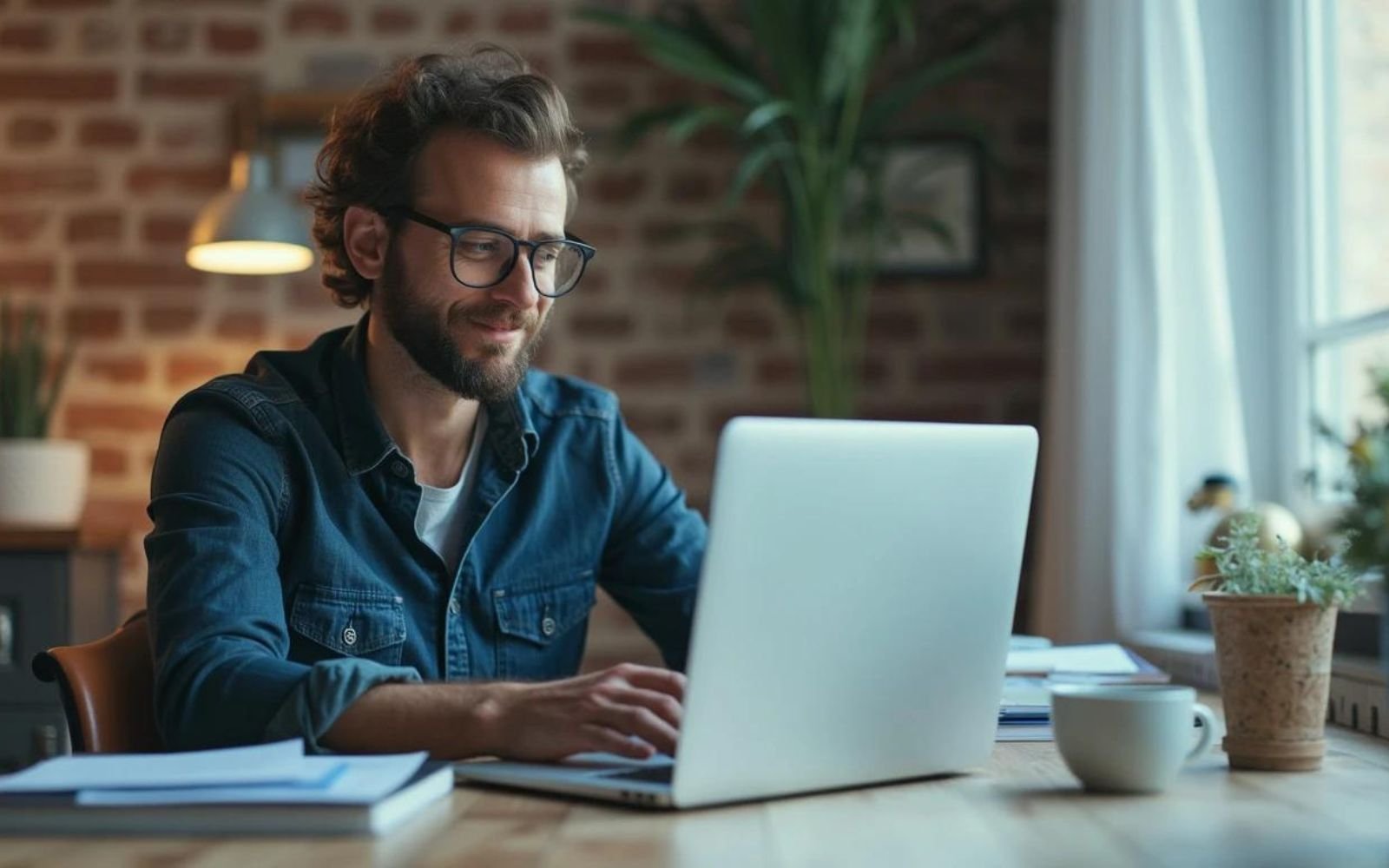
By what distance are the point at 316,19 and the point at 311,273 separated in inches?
24.2

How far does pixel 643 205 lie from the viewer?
152 inches

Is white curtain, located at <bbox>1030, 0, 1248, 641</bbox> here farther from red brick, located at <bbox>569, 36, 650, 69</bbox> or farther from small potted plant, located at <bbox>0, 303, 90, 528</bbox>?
small potted plant, located at <bbox>0, 303, 90, 528</bbox>

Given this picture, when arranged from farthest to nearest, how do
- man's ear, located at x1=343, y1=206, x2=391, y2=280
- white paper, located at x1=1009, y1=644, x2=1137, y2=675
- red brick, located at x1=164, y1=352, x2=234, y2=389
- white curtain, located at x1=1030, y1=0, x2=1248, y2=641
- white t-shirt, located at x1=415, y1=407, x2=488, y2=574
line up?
red brick, located at x1=164, y1=352, x2=234, y2=389 → white curtain, located at x1=1030, y1=0, x2=1248, y2=641 → man's ear, located at x1=343, y1=206, x2=391, y2=280 → white t-shirt, located at x1=415, y1=407, x2=488, y2=574 → white paper, located at x1=1009, y1=644, x2=1137, y2=675

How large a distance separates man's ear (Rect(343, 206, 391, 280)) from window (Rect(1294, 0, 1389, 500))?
1.54m

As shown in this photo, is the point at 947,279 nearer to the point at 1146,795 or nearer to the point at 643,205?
the point at 643,205

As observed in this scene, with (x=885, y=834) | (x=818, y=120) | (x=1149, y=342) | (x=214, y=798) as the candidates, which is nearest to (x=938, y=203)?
(x=818, y=120)

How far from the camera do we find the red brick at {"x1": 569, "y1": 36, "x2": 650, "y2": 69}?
3.87 meters

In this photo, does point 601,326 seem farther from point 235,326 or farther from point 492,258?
point 492,258

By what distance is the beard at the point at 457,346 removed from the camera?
193cm

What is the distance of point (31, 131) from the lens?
3916 mm

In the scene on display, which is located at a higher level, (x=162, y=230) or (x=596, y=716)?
(x=162, y=230)

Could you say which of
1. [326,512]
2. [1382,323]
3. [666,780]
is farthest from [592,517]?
[1382,323]

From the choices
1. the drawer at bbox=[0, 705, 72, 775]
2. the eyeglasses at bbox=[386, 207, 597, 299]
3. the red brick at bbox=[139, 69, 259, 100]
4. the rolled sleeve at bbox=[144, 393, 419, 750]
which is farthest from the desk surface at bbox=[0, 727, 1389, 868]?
the red brick at bbox=[139, 69, 259, 100]

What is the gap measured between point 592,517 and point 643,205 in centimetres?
193
